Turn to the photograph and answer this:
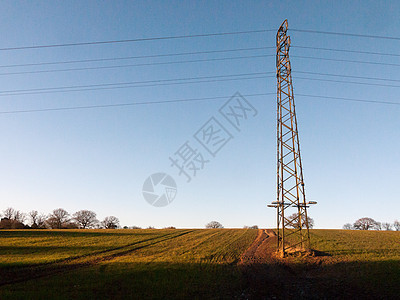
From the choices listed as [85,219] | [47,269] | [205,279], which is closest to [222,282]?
[205,279]

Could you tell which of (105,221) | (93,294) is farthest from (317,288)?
(105,221)

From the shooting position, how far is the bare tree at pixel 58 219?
12160 cm

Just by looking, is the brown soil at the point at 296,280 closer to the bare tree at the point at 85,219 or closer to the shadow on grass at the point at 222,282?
the shadow on grass at the point at 222,282

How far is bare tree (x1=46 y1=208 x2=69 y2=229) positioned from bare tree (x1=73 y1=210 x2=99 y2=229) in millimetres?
5534

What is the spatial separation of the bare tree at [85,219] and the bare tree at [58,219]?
553 centimetres

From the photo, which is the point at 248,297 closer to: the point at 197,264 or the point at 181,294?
the point at 181,294

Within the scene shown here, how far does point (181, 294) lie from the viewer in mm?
14133

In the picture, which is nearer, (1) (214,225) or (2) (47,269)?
(2) (47,269)

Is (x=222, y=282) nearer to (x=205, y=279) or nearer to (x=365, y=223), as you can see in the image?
(x=205, y=279)

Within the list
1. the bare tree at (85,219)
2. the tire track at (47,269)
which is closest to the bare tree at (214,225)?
the bare tree at (85,219)

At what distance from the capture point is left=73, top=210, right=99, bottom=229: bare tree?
430 ft

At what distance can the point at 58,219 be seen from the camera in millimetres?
126688

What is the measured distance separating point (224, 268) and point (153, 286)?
709 centimetres

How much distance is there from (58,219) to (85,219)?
1277 cm
